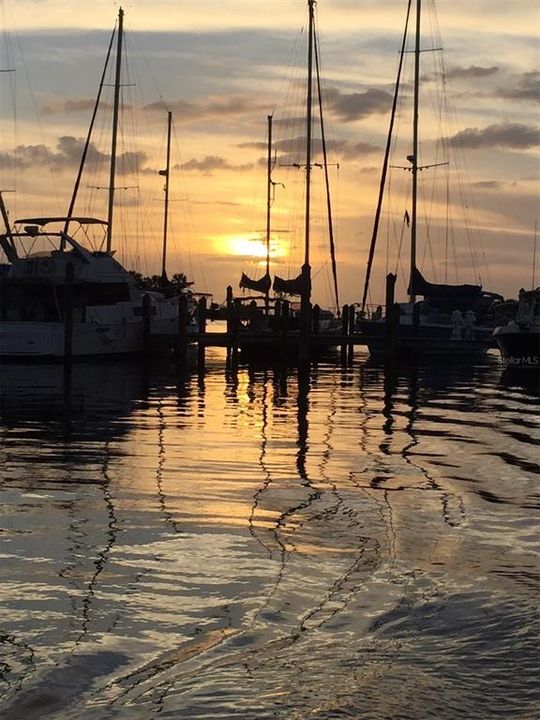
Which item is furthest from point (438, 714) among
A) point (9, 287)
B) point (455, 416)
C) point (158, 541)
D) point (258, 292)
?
point (258, 292)

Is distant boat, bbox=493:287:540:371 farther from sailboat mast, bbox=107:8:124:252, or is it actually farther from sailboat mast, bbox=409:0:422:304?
sailboat mast, bbox=107:8:124:252

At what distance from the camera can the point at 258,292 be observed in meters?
66.1

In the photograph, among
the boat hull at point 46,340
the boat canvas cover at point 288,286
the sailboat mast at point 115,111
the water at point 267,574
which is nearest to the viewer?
the water at point 267,574

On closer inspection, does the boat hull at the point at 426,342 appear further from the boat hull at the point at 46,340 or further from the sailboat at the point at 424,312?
the boat hull at the point at 46,340

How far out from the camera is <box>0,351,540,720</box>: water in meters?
5.58

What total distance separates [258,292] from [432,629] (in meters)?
59.7

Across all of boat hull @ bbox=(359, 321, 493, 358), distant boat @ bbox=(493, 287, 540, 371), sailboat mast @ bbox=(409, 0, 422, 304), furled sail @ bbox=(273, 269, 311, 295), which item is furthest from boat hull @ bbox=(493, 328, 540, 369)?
furled sail @ bbox=(273, 269, 311, 295)

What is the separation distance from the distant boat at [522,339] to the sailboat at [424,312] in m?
6.83

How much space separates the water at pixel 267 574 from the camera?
5.58 meters

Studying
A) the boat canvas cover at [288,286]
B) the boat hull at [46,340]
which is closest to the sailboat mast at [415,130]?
the boat canvas cover at [288,286]

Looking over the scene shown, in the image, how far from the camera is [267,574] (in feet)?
26.4

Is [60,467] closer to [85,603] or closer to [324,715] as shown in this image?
[85,603]

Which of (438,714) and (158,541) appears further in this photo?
(158,541)

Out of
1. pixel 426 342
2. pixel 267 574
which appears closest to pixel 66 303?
pixel 426 342
